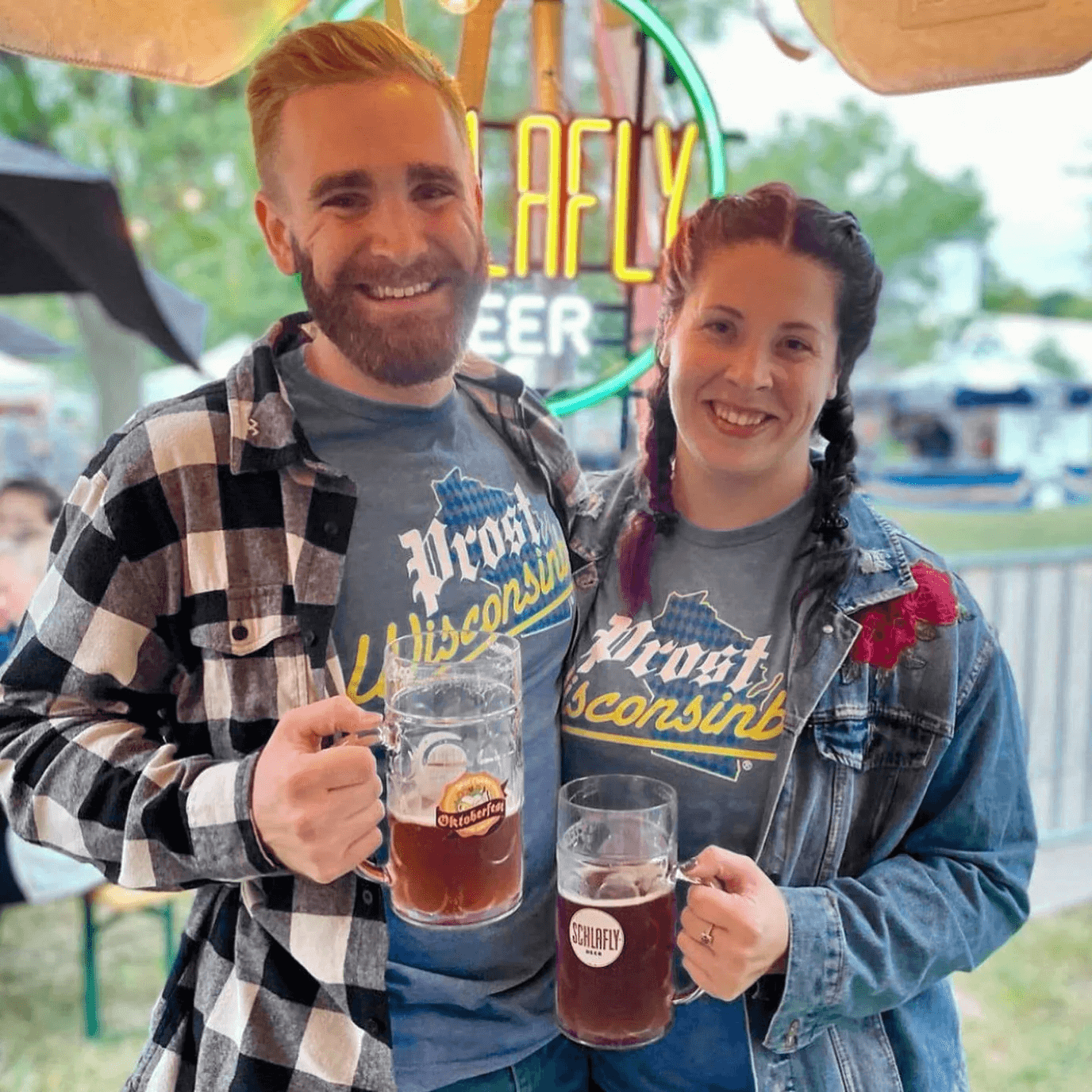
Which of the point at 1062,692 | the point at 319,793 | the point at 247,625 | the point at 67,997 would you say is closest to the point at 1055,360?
the point at 1062,692

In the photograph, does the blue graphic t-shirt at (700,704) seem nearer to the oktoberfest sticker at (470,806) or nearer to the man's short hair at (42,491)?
the oktoberfest sticker at (470,806)

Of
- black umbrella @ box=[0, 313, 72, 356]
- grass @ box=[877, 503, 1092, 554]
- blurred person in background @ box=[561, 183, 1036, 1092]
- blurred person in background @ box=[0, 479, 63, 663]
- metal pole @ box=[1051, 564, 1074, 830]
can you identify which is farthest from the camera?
grass @ box=[877, 503, 1092, 554]

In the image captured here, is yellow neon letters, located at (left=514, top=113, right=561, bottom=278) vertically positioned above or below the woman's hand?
above

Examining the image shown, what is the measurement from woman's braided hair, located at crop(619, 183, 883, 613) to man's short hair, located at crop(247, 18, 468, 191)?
0.36 metres

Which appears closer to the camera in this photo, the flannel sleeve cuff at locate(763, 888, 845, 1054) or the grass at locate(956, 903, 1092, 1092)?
the flannel sleeve cuff at locate(763, 888, 845, 1054)

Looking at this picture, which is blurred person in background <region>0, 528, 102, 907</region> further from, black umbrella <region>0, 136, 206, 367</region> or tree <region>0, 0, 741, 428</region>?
tree <region>0, 0, 741, 428</region>

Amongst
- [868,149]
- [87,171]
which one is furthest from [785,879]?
[868,149]

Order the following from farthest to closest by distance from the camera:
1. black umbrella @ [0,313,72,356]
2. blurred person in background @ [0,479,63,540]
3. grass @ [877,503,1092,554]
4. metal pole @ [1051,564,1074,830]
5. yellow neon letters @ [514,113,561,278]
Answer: grass @ [877,503,1092,554] → black umbrella @ [0,313,72,356] → metal pole @ [1051,564,1074,830] → blurred person in background @ [0,479,63,540] → yellow neon letters @ [514,113,561,278]

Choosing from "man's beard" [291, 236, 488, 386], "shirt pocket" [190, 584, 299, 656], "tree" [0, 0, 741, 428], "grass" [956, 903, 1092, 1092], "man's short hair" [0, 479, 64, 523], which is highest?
"tree" [0, 0, 741, 428]

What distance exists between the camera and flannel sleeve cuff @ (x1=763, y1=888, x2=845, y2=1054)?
1.23 m

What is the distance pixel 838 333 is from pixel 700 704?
21.1 inches

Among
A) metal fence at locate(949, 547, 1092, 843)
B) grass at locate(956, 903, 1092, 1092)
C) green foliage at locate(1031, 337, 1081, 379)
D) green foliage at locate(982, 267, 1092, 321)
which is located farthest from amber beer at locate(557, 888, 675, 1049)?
green foliage at locate(982, 267, 1092, 321)

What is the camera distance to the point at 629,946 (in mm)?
1135

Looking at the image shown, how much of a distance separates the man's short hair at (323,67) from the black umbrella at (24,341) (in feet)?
16.4
